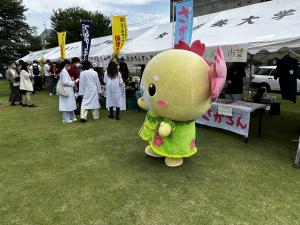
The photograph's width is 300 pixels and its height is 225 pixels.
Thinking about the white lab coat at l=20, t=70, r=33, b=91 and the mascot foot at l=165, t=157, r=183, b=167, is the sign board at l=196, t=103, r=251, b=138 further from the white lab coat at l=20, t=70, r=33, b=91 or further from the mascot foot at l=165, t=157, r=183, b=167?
the white lab coat at l=20, t=70, r=33, b=91

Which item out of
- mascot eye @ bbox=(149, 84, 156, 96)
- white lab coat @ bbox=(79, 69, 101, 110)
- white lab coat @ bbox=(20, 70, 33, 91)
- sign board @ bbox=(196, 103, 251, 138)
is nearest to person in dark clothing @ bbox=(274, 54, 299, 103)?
sign board @ bbox=(196, 103, 251, 138)

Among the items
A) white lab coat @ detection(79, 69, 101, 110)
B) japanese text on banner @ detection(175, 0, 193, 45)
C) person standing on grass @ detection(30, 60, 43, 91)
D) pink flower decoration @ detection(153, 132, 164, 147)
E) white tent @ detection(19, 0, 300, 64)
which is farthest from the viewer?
person standing on grass @ detection(30, 60, 43, 91)

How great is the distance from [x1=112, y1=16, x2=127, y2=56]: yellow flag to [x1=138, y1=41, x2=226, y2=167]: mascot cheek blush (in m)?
5.16

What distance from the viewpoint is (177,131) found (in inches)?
158

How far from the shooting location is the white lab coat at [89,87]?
7195mm

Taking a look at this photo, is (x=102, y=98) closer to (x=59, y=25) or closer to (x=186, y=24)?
(x=186, y=24)

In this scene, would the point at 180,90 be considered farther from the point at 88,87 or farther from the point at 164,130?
the point at 88,87

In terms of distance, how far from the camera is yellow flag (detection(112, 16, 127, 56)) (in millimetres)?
8914

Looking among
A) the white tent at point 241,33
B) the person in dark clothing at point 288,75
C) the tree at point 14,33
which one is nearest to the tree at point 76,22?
the tree at point 14,33

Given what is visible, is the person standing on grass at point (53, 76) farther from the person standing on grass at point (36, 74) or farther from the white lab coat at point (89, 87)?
the white lab coat at point (89, 87)

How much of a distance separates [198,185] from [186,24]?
171 inches

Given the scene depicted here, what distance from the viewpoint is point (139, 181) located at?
150 inches

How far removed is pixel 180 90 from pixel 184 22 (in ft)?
12.0

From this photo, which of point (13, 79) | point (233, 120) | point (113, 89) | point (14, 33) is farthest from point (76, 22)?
point (233, 120)
